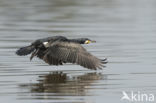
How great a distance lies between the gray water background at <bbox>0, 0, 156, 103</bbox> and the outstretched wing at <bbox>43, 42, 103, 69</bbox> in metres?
0.24

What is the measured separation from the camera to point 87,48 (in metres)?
16.0

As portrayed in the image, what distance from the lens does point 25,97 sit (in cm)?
1037

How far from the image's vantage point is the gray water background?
1080 cm

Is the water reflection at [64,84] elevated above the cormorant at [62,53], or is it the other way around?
the cormorant at [62,53]

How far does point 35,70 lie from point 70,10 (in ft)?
48.6

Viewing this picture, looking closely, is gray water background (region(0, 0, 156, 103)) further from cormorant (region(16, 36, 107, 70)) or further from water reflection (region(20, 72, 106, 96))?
cormorant (region(16, 36, 107, 70))

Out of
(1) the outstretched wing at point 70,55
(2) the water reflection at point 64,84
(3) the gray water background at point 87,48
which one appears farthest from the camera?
(1) the outstretched wing at point 70,55

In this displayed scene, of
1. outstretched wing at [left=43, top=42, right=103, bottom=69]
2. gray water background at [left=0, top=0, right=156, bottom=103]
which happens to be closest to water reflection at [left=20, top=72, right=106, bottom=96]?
gray water background at [left=0, top=0, right=156, bottom=103]

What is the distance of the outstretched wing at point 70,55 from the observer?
489 inches

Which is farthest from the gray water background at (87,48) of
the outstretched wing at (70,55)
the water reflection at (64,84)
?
the outstretched wing at (70,55)

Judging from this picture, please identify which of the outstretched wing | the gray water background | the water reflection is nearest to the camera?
the gray water background

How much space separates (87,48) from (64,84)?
4408 mm

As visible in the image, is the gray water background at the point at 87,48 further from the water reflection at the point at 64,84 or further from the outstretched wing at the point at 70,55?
the outstretched wing at the point at 70,55

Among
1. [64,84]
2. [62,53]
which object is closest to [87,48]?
[62,53]
